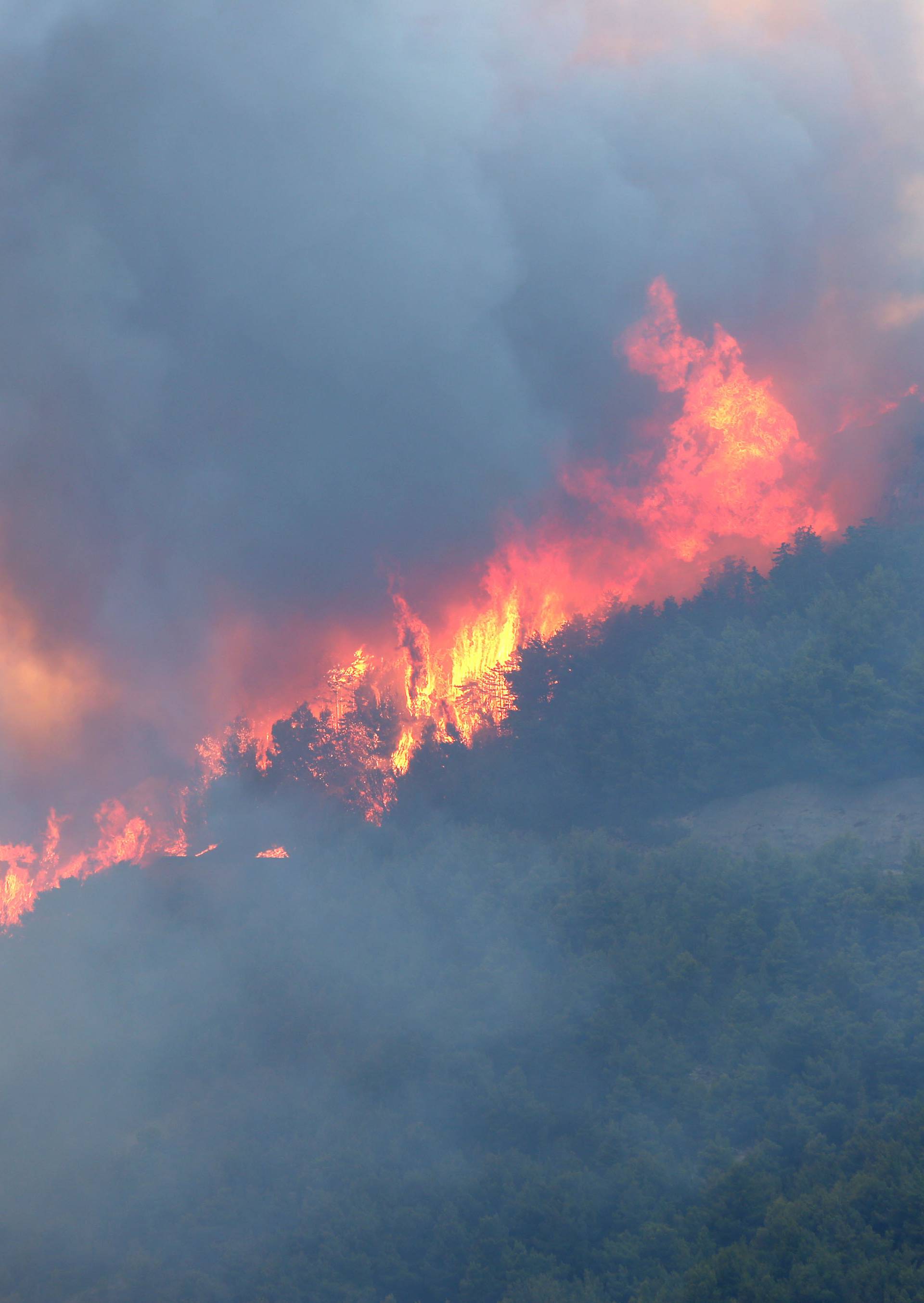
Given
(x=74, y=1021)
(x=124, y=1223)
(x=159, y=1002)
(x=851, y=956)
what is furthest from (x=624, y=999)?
(x=74, y=1021)

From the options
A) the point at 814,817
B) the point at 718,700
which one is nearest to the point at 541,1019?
the point at 814,817

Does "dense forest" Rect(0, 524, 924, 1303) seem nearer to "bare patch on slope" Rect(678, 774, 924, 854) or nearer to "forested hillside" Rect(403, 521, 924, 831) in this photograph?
"forested hillside" Rect(403, 521, 924, 831)

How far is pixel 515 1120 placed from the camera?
21.0 meters

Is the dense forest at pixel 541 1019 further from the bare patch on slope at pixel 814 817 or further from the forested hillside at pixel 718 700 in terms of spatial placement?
the bare patch on slope at pixel 814 817

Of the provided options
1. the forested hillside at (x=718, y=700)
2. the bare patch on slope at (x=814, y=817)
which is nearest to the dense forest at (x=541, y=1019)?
the forested hillside at (x=718, y=700)

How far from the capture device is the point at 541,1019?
22.4 meters

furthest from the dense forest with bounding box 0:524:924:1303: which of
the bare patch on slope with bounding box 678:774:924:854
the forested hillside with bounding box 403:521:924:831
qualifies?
the bare patch on slope with bounding box 678:774:924:854

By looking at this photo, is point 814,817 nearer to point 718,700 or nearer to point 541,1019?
point 718,700

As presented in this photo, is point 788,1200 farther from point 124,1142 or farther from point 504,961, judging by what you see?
point 124,1142

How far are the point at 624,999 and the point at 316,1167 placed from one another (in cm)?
706

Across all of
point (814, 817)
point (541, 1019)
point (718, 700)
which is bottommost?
point (541, 1019)

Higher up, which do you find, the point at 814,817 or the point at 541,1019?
the point at 814,817

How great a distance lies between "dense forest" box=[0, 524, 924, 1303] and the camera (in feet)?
59.1

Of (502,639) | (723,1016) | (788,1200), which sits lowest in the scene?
(788,1200)
